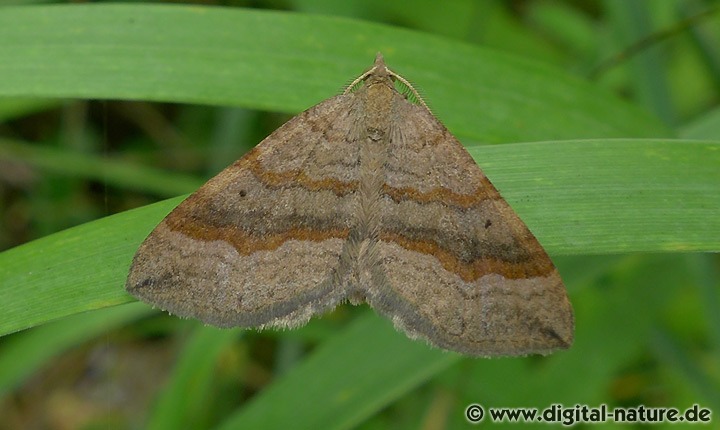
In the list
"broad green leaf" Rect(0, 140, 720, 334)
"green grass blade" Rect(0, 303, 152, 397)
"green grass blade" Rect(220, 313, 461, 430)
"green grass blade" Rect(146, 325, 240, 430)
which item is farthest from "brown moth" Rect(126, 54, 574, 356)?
"green grass blade" Rect(0, 303, 152, 397)

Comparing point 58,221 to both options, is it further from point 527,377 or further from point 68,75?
point 527,377

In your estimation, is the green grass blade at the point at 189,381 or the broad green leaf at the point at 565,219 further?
the green grass blade at the point at 189,381

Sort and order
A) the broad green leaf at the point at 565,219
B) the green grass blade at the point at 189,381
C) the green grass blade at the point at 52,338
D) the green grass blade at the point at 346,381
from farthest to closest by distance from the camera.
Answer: the green grass blade at the point at 52,338
the green grass blade at the point at 189,381
the green grass blade at the point at 346,381
the broad green leaf at the point at 565,219

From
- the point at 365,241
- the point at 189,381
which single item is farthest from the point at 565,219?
the point at 189,381

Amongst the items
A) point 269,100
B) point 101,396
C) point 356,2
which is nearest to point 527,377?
point 269,100

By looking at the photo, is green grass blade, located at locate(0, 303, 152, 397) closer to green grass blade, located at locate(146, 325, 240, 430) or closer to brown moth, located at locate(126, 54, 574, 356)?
green grass blade, located at locate(146, 325, 240, 430)

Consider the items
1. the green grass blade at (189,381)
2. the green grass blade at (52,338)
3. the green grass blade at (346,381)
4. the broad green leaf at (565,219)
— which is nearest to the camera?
the broad green leaf at (565,219)

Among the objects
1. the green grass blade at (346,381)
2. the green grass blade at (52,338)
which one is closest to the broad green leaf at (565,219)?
the green grass blade at (346,381)

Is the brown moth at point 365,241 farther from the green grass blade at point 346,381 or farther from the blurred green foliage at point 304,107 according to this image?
the green grass blade at point 346,381

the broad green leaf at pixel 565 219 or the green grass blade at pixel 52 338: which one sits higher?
the broad green leaf at pixel 565 219
